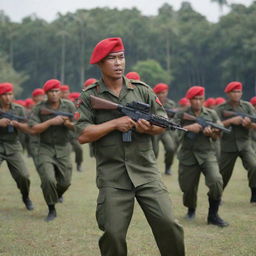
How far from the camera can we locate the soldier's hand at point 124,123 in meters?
4.28

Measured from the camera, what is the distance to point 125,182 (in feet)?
14.3

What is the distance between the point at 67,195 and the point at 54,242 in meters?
3.57

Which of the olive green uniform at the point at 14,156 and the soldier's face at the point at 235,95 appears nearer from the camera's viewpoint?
the olive green uniform at the point at 14,156

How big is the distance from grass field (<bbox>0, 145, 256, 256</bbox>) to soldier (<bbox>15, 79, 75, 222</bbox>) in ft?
1.83

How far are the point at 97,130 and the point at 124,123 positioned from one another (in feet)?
0.81

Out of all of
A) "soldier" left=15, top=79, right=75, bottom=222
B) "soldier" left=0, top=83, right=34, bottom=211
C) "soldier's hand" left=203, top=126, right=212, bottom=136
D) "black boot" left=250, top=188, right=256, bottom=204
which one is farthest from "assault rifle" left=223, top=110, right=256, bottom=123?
"soldier" left=0, top=83, right=34, bottom=211

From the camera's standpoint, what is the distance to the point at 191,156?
25.0ft

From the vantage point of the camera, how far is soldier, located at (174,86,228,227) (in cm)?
736

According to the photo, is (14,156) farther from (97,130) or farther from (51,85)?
(97,130)

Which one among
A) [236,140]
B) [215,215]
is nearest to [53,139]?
[215,215]

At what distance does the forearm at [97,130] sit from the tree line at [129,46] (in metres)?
46.8

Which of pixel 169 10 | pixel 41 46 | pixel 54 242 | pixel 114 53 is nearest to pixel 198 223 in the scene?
pixel 54 242

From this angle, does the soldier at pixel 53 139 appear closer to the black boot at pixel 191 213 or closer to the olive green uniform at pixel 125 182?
the black boot at pixel 191 213

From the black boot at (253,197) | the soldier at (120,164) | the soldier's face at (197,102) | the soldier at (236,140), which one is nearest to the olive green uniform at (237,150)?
the soldier at (236,140)
